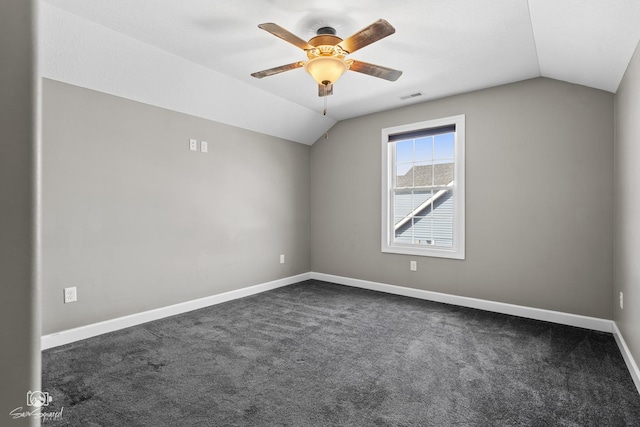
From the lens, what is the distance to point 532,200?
11.2 ft

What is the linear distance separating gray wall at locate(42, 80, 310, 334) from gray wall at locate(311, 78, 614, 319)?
191 cm

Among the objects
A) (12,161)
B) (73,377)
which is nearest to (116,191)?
(73,377)

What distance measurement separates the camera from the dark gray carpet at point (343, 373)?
6.06 feet

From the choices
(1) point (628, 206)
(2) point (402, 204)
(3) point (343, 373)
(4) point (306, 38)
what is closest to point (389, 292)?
(2) point (402, 204)

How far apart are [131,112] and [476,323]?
13.2 ft

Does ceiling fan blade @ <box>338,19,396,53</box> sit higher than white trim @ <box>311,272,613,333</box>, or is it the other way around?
ceiling fan blade @ <box>338,19,396,53</box>

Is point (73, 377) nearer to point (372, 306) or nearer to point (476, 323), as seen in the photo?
point (372, 306)

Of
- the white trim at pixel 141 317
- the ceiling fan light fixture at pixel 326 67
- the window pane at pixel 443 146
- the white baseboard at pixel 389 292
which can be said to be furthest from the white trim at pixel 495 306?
the ceiling fan light fixture at pixel 326 67

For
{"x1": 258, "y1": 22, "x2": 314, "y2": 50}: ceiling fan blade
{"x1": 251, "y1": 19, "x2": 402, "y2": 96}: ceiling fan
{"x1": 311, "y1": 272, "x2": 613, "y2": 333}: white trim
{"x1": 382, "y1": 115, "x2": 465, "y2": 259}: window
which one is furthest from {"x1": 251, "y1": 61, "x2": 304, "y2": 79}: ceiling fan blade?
{"x1": 311, "y1": 272, "x2": 613, "y2": 333}: white trim

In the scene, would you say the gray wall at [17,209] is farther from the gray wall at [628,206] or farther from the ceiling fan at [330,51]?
the gray wall at [628,206]

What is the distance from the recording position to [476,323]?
326 cm

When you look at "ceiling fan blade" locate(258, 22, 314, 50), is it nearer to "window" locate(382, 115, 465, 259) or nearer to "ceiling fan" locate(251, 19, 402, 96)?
"ceiling fan" locate(251, 19, 402, 96)

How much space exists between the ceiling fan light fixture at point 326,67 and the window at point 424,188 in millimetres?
2065

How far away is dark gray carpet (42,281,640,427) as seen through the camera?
1.85m
